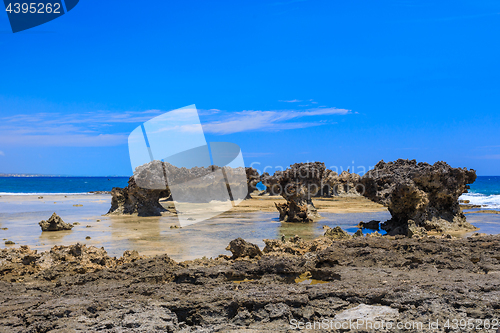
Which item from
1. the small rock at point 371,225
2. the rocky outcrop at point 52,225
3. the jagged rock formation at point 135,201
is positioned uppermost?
the jagged rock formation at point 135,201

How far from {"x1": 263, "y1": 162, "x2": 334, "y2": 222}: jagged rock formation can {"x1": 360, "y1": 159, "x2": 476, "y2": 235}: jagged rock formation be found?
3691 millimetres

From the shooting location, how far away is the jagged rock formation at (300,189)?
1559cm

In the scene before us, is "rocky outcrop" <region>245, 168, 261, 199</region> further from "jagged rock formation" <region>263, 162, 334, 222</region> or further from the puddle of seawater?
the puddle of seawater

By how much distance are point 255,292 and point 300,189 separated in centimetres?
1353

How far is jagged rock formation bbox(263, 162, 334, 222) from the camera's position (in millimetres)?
15586

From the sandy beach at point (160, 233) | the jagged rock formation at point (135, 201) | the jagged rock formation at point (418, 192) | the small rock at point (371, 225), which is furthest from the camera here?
the jagged rock formation at point (135, 201)

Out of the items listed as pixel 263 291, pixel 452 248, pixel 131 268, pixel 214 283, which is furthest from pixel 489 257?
pixel 131 268

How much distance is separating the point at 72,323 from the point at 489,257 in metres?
5.93

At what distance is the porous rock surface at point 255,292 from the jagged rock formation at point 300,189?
A: 9.58 m

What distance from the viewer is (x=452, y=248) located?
6090 millimetres

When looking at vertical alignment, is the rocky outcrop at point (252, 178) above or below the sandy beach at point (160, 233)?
above

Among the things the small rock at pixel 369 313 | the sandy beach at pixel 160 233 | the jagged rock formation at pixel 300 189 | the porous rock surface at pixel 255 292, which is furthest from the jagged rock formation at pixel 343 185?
the small rock at pixel 369 313

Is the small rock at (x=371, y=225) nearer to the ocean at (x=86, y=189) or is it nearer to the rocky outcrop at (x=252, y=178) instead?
the ocean at (x=86, y=189)

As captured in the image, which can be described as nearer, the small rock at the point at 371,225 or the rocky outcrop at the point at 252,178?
the small rock at the point at 371,225
